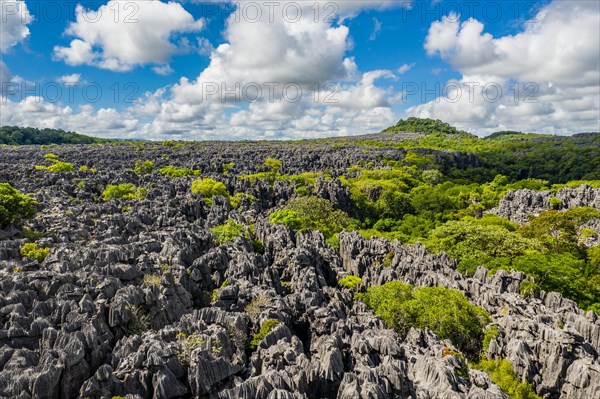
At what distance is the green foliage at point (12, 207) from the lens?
124ft

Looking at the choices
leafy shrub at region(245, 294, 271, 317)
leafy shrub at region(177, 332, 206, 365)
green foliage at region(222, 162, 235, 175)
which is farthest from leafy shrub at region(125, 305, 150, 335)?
green foliage at region(222, 162, 235, 175)

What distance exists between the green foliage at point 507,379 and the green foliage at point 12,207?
45674 millimetres

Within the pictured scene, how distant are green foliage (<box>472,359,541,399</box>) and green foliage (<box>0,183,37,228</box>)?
45674 mm

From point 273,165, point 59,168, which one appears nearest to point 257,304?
point 59,168

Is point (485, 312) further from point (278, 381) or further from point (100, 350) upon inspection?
point (100, 350)

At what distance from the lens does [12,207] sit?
3862 cm

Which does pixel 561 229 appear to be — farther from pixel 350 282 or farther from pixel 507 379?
pixel 507 379

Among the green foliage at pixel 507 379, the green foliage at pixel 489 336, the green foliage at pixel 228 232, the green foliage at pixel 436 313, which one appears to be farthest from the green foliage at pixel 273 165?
the green foliage at pixel 507 379

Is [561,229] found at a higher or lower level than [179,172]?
lower

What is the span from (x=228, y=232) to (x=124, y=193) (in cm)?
3464

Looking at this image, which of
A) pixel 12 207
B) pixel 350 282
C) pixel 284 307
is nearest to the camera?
pixel 284 307

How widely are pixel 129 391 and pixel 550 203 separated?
7515 centimetres

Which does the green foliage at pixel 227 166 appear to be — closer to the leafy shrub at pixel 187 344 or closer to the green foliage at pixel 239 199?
the green foliage at pixel 239 199

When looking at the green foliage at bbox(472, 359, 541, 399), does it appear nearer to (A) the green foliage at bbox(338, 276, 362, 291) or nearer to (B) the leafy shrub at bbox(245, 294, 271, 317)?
(A) the green foliage at bbox(338, 276, 362, 291)
